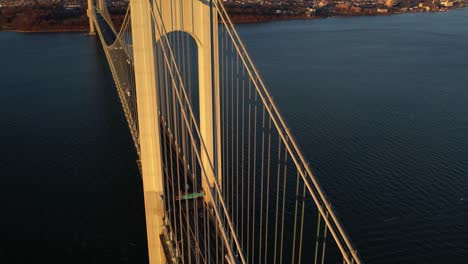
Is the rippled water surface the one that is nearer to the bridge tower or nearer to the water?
the water

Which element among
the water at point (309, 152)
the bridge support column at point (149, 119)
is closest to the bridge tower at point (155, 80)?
the bridge support column at point (149, 119)

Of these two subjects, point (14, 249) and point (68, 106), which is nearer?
point (14, 249)

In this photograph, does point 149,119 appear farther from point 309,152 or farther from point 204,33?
point 309,152

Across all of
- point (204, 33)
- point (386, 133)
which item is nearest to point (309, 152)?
point (386, 133)

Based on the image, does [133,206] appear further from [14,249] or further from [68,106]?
[68,106]

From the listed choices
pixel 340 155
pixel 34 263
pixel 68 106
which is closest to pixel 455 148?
pixel 340 155

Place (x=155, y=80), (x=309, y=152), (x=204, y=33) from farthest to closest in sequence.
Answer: (x=309, y=152) < (x=204, y=33) < (x=155, y=80)

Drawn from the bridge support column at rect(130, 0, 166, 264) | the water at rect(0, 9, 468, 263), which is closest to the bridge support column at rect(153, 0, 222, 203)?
the bridge support column at rect(130, 0, 166, 264)
